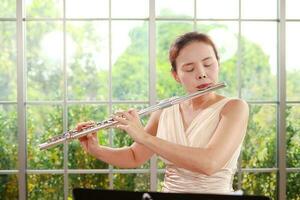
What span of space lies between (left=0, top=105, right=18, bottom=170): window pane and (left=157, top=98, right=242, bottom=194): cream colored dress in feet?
7.58

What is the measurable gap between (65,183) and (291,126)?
1.78 m

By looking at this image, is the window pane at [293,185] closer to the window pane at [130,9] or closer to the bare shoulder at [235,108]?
the window pane at [130,9]

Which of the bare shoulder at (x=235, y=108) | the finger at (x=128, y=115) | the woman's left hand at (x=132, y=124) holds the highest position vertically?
the bare shoulder at (x=235, y=108)

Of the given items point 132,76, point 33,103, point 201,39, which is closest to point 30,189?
point 33,103

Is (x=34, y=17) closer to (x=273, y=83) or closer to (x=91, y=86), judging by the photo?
(x=91, y=86)

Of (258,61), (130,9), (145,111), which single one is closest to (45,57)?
(130,9)

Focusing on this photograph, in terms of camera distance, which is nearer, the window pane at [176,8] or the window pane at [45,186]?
the window pane at [45,186]

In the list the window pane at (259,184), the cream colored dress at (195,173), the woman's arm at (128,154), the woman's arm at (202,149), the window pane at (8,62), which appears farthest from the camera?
the window pane at (259,184)

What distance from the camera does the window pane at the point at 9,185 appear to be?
4148 millimetres

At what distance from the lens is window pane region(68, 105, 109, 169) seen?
13.6 ft

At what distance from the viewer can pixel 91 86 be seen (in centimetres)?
421

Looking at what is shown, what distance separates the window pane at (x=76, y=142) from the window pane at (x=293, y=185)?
1.42 metres

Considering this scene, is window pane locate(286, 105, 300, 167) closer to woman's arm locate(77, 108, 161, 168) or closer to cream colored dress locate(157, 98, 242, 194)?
woman's arm locate(77, 108, 161, 168)

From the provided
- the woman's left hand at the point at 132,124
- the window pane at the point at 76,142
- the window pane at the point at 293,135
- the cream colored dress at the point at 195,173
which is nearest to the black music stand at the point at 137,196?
the woman's left hand at the point at 132,124
